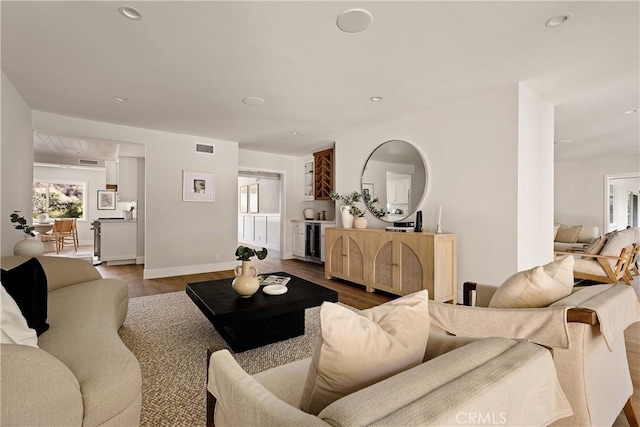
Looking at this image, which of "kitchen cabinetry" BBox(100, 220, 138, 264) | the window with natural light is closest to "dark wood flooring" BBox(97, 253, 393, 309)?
"kitchen cabinetry" BBox(100, 220, 138, 264)

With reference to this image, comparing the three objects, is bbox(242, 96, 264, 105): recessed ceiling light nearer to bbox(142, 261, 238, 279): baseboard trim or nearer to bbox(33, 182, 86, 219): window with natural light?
bbox(142, 261, 238, 279): baseboard trim

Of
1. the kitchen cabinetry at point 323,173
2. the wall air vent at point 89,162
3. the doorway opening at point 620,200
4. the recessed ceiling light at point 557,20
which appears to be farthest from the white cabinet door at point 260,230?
the doorway opening at point 620,200

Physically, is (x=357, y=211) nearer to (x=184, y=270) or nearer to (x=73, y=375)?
(x=184, y=270)

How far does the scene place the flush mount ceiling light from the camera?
195cm

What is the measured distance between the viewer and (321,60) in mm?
2576

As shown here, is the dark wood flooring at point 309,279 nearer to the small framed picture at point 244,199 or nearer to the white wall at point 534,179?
the white wall at point 534,179

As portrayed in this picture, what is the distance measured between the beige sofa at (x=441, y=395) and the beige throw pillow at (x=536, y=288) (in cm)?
59

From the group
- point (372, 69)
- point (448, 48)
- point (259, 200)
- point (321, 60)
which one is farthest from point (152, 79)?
point (259, 200)

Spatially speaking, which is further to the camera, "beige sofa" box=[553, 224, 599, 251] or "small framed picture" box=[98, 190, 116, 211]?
"small framed picture" box=[98, 190, 116, 211]

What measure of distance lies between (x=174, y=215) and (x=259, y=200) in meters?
3.74

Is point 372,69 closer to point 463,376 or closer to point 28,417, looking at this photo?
point 463,376

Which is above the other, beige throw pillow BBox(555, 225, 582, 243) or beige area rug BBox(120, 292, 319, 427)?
beige throw pillow BBox(555, 225, 582, 243)

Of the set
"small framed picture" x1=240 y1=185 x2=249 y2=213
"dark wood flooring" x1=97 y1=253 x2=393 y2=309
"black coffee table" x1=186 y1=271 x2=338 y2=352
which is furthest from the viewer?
"small framed picture" x1=240 y1=185 x2=249 y2=213

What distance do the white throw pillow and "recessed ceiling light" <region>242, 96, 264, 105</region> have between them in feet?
9.04
